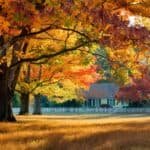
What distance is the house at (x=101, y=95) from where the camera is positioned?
101m

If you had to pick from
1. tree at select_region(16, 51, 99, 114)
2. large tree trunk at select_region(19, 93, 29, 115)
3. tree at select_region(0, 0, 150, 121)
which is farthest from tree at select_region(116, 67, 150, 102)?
tree at select_region(0, 0, 150, 121)

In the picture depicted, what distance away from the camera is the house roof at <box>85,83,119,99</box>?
3972 inches

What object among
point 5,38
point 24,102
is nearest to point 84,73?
point 24,102

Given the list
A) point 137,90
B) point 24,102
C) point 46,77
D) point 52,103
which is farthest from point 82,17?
point 52,103

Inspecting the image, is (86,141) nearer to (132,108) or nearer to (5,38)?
(5,38)

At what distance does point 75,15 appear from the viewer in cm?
2017

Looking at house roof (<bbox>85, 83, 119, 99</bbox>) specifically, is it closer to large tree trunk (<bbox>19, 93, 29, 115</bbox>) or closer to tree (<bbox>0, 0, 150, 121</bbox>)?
large tree trunk (<bbox>19, 93, 29, 115</bbox>)

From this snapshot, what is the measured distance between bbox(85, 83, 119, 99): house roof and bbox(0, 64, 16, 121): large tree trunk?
6493 centimetres

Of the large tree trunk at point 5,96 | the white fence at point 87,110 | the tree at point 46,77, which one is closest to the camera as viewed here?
the large tree trunk at point 5,96

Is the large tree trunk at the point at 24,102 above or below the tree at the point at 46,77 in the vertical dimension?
below

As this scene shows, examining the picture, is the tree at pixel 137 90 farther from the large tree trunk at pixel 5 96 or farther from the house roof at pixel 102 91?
the large tree trunk at pixel 5 96

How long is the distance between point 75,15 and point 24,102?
3758cm

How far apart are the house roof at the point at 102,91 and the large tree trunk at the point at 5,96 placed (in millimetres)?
64927

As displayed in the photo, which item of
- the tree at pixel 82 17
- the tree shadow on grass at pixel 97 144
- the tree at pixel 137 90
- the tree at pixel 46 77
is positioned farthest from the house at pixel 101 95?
the tree shadow on grass at pixel 97 144
